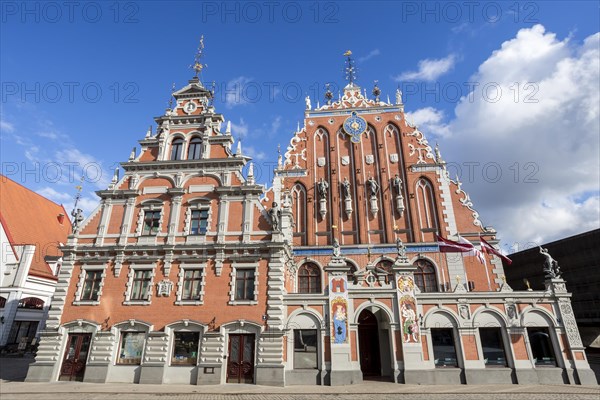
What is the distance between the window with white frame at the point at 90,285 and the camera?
1931 centimetres

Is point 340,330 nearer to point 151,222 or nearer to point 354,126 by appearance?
point 151,222

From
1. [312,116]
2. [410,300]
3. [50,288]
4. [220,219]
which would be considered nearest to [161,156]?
[220,219]

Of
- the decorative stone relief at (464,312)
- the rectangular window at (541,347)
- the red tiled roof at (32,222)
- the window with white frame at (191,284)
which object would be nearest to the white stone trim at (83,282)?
the window with white frame at (191,284)

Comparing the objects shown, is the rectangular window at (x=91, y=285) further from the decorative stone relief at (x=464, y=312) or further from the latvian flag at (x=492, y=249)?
the latvian flag at (x=492, y=249)

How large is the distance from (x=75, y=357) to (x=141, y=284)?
196 inches

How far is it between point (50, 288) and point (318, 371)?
3100cm

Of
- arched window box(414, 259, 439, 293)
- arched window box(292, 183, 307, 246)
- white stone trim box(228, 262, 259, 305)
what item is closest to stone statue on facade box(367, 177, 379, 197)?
A: arched window box(292, 183, 307, 246)

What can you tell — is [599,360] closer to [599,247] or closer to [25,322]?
[599,247]

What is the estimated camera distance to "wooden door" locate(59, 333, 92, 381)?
1811 cm

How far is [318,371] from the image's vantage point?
17.2m

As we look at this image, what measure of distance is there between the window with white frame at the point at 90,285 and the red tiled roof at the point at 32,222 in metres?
17.2

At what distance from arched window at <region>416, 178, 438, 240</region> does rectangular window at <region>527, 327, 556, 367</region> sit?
343 inches

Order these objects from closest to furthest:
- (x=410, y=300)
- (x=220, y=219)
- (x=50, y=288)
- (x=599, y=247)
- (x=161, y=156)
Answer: (x=410, y=300) → (x=220, y=219) → (x=161, y=156) → (x=599, y=247) → (x=50, y=288)

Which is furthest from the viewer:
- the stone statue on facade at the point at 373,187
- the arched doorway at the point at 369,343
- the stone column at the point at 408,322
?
the stone statue on facade at the point at 373,187
